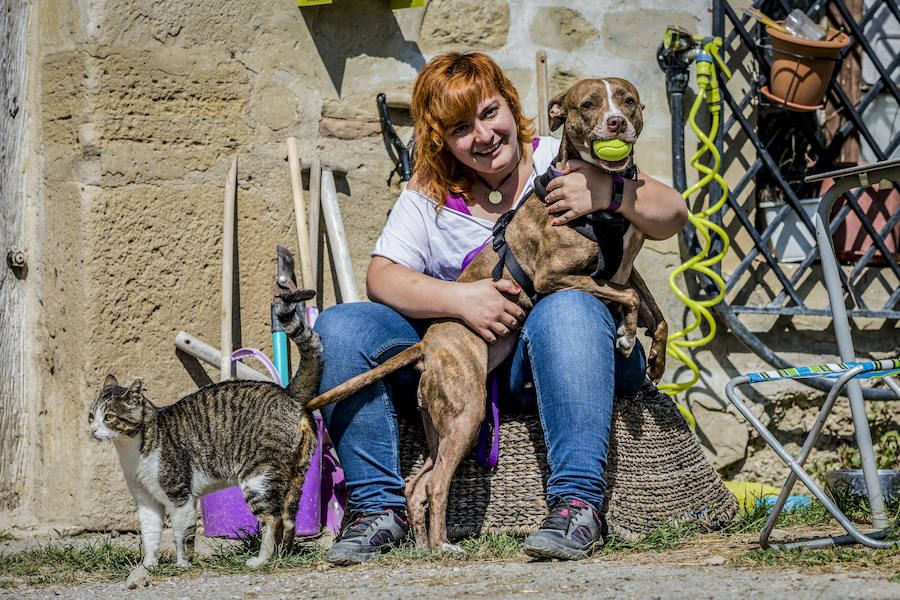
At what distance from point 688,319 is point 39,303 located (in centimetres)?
265

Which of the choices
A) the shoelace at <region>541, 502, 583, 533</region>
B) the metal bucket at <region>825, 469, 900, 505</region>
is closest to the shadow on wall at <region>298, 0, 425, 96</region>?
the shoelace at <region>541, 502, 583, 533</region>

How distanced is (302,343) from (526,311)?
662 millimetres

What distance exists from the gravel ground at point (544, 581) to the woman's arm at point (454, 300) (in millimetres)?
653

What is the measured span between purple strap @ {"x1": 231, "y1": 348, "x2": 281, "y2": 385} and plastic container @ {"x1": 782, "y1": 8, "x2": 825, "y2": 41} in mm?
2579

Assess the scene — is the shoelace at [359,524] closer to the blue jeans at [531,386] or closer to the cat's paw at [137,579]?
the blue jeans at [531,386]

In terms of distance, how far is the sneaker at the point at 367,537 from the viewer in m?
2.58

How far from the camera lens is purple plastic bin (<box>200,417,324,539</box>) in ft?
10.7

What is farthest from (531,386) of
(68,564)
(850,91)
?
(850,91)

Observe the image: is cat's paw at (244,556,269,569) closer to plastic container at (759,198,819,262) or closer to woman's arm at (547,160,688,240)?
woman's arm at (547,160,688,240)

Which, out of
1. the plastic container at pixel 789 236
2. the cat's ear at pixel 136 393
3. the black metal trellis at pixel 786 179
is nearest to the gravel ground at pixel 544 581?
the cat's ear at pixel 136 393

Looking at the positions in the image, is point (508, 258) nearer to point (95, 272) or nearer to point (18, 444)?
point (95, 272)

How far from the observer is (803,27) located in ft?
13.6

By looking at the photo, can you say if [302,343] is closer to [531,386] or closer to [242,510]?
[531,386]

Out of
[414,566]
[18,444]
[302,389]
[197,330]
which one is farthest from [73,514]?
[414,566]
